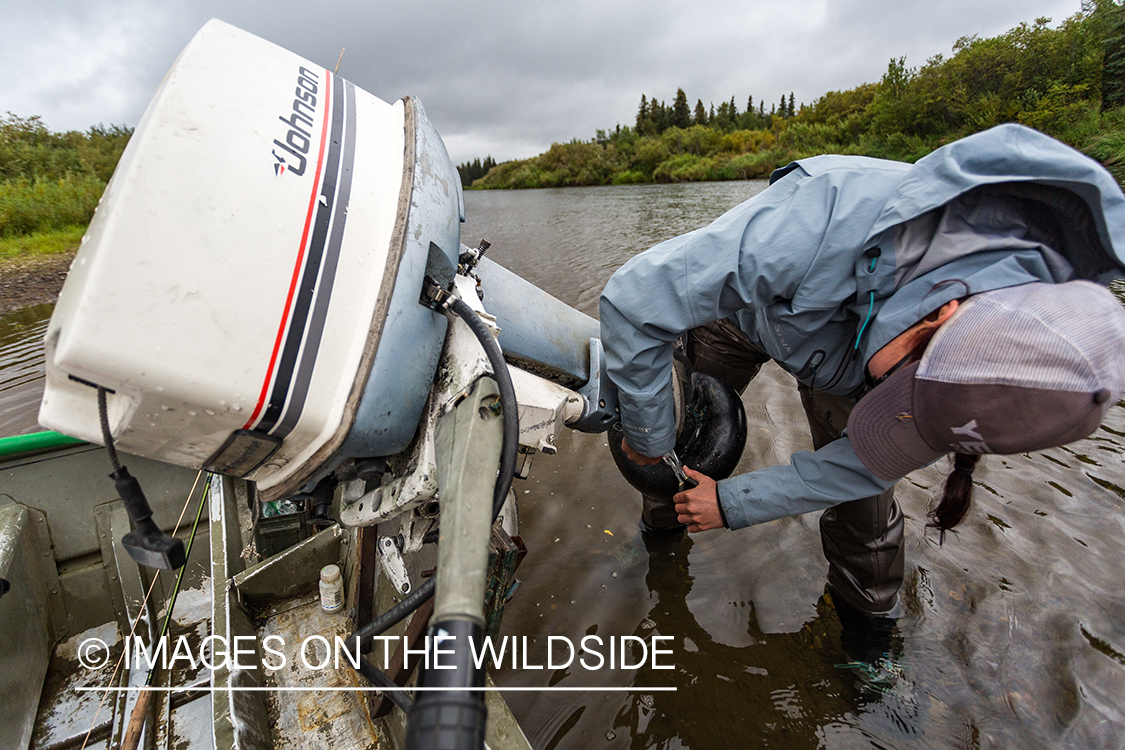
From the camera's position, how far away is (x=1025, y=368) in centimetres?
102

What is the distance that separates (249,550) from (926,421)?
2566 mm

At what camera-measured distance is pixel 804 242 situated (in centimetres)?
132

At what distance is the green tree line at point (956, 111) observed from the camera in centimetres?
1794

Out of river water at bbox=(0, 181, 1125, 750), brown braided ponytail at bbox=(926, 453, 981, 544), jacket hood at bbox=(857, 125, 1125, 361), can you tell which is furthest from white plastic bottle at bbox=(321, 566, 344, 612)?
brown braided ponytail at bbox=(926, 453, 981, 544)

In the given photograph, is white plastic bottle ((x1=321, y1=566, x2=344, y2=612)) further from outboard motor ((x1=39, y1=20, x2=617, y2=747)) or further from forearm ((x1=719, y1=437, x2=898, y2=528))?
forearm ((x1=719, y1=437, x2=898, y2=528))

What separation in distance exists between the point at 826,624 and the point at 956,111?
94.2ft

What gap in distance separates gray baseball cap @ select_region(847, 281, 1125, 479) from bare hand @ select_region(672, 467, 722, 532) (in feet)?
2.55

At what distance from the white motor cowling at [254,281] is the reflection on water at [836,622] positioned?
5.20ft

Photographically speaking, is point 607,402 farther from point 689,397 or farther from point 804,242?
point 804,242

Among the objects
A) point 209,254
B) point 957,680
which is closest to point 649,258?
point 209,254

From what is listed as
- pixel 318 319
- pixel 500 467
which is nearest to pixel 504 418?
pixel 500 467

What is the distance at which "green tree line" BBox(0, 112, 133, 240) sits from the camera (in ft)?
33.9

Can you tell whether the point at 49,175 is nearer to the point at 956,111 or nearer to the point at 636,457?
the point at 636,457

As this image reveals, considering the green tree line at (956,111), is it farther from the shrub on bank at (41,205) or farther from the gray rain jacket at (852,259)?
the shrub on bank at (41,205)
